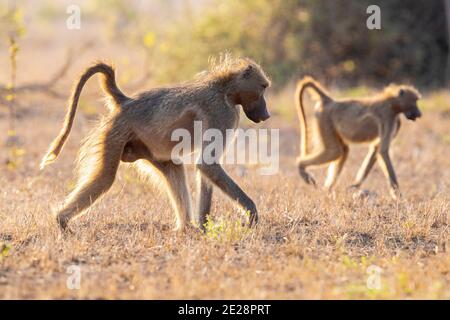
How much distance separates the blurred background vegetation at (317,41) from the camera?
15156 mm

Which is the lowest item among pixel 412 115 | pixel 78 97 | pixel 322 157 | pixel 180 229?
pixel 180 229

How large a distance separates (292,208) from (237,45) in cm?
964

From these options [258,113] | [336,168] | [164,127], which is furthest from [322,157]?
[164,127]

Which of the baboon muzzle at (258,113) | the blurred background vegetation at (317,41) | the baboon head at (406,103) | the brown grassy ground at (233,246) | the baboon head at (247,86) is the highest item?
the blurred background vegetation at (317,41)

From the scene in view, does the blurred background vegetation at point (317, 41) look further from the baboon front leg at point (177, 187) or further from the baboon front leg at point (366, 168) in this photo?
the baboon front leg at point (177, 187)

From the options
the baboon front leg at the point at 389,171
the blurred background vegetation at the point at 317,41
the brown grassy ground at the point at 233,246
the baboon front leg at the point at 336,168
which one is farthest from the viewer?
the blurred background vegetation at the point at 317,41

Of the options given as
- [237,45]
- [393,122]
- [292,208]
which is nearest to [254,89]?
[292,208]

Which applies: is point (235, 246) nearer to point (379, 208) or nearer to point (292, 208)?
point (292, 208)

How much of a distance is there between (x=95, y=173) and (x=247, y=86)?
1.34 m

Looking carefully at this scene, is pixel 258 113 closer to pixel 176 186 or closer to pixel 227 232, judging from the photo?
pixel 176 186

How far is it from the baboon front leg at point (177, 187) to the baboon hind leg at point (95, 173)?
471mm

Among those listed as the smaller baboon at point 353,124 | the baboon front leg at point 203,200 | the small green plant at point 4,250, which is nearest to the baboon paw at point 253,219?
the baboon front leg at point 203,200

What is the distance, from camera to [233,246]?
4875 millimetres

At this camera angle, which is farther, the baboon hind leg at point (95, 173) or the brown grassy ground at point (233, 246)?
the baboon hind leg at point (95, 173)
